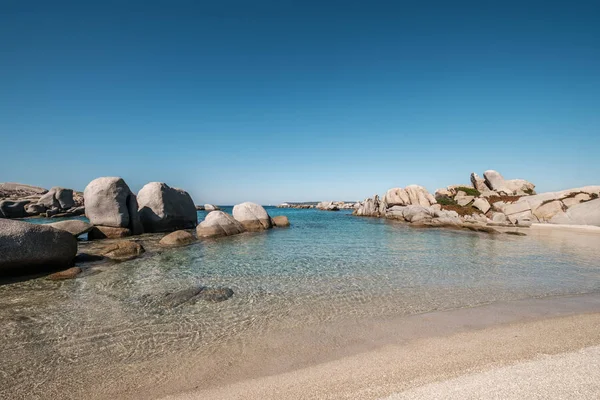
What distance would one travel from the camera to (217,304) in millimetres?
7836

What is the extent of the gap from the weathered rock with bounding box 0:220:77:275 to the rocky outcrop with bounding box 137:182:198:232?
13088mm

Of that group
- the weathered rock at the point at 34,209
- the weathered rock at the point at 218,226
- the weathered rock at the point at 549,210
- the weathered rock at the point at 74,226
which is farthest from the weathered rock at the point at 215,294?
the weathered rock at the point at 34,209

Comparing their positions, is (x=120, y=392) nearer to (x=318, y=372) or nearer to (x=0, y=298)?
(x=318, y=372)

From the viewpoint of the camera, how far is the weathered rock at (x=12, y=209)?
39656mm

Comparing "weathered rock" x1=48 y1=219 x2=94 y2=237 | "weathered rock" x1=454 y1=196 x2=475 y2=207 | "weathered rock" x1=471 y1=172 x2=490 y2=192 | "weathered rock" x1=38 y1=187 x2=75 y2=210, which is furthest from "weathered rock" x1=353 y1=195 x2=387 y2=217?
"weathered rock" x1=38 y1=187 x2=75 y2=210

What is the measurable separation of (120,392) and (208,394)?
4.21ft

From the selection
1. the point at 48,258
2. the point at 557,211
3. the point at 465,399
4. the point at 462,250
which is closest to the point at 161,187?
the point at 48,258

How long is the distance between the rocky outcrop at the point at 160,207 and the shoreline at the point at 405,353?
22.6m

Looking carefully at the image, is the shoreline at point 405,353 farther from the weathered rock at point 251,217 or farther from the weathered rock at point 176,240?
the weathered rock at point 251,217

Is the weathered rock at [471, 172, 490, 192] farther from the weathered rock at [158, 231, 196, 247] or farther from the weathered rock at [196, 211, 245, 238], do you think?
the weathered rock at [158, 231, 196, 247]

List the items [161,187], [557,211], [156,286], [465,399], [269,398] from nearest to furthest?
[465,399]
[269,398]
[156,286]
[161,187]
[557,211]

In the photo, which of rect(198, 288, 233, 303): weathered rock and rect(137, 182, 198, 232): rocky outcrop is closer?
rect(198, 288, 233, 303): weathered rock

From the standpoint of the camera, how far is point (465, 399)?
3451 mm

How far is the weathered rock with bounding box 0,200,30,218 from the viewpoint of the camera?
130 ft
